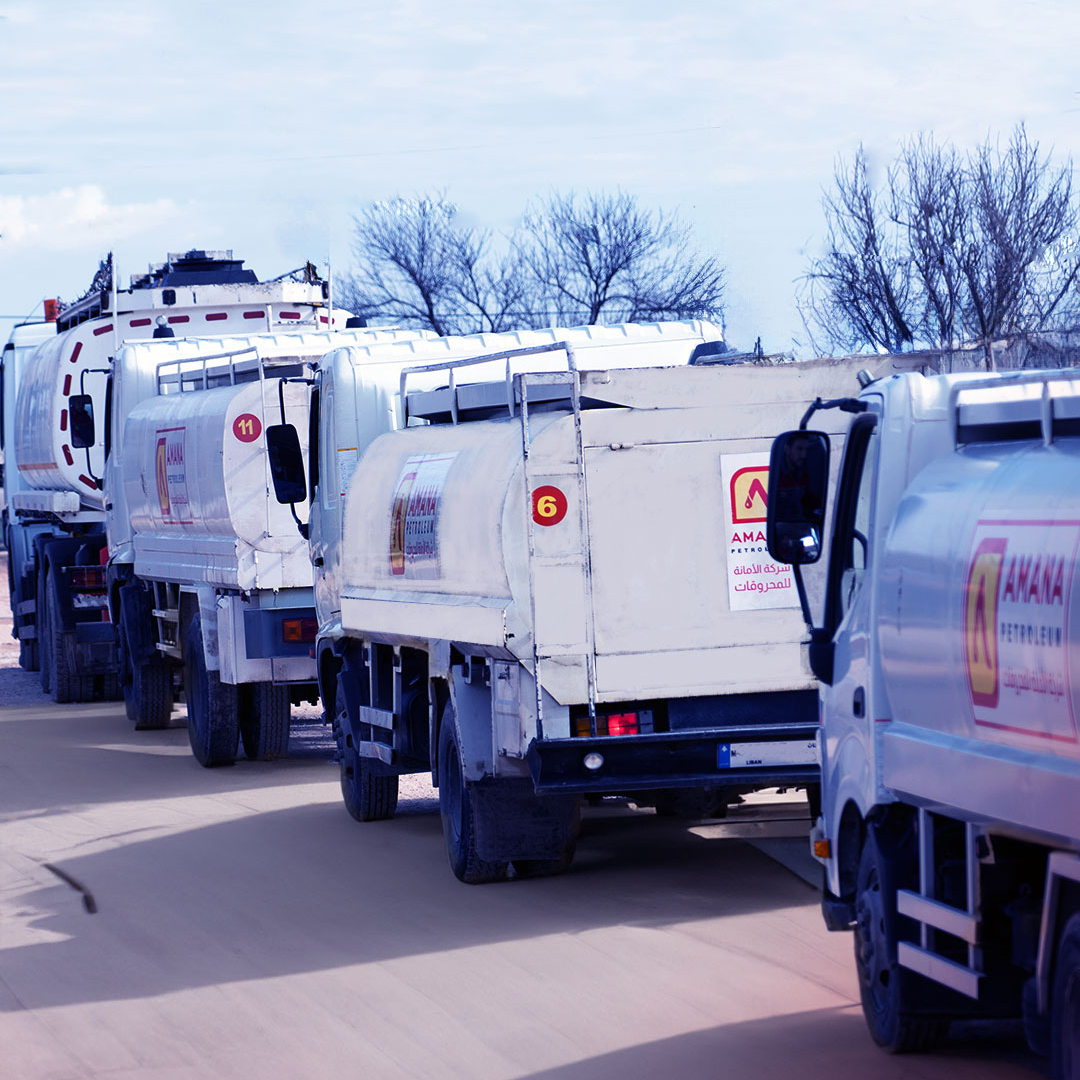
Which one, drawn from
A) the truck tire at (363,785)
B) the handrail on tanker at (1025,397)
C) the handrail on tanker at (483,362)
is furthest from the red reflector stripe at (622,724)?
the truck tire at (363,785)

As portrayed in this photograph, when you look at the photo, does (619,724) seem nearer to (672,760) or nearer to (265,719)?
(672,760)

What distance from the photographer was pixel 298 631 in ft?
51.2

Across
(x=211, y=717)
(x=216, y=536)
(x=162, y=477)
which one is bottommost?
(x=211, y=717)

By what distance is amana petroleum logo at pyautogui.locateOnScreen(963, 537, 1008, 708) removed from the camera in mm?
5832

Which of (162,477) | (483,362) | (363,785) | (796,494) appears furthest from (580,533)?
(162,477)

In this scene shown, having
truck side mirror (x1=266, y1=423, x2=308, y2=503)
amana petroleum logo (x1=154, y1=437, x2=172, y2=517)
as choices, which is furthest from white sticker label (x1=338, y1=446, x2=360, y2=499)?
amana petroleum logo (x1=154, y1=437, x2=172, y2=517)

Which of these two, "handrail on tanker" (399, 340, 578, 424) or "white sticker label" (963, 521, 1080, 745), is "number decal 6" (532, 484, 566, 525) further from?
"white sticker label" (963, 521, 1080, 745)

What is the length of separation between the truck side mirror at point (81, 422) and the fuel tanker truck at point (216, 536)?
134 centimetres

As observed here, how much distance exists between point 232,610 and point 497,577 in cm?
624

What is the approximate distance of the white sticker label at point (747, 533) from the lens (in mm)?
9805

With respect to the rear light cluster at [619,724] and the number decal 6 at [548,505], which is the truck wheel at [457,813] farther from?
the number decal 6 at [548,505]

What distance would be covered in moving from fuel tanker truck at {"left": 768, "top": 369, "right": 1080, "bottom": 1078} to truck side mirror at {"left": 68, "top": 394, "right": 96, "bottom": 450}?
46.7ft

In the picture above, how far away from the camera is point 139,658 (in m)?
19.0

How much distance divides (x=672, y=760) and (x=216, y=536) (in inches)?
278
